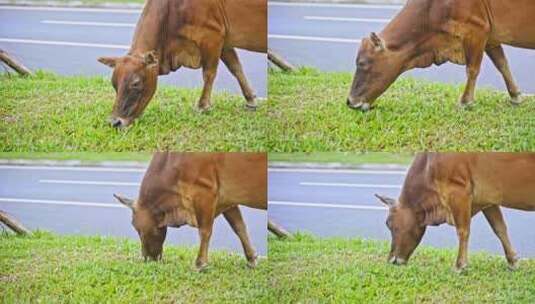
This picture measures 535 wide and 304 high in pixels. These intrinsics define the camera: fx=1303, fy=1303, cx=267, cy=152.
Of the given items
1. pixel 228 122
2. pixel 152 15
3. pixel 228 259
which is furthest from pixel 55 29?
pixel 228 259

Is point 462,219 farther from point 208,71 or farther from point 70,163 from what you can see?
point 70,163

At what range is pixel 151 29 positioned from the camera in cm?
607

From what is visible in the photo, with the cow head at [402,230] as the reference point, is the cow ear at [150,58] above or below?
above

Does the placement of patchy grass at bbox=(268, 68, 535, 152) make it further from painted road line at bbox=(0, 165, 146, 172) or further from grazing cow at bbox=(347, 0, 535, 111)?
painted road line at bbox=(0, 165, 146, 172)

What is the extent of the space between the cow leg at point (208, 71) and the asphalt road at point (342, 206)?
443 millimetres

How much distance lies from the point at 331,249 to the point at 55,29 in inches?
65.9

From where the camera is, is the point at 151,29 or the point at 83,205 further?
the point at 83,205

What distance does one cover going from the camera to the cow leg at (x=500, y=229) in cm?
607

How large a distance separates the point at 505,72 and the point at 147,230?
183 centimetres

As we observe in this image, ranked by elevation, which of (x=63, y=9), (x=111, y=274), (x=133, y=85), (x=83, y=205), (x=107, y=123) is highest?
(x=63, y=9)

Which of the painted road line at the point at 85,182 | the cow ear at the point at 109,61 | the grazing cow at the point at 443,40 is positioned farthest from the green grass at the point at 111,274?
the grazing cow at the point at 443,40

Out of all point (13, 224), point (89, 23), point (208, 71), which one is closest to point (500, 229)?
point (208, 71)

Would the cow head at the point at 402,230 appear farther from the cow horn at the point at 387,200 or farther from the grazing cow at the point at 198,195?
the grazing cow at the point at 198,195

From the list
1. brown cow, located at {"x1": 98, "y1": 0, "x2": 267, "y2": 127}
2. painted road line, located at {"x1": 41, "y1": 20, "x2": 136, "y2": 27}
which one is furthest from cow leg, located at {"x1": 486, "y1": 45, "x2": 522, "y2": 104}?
painted road line, located at {"x1": 41, "y1": 20, "x2": 136, "y2": 27}
